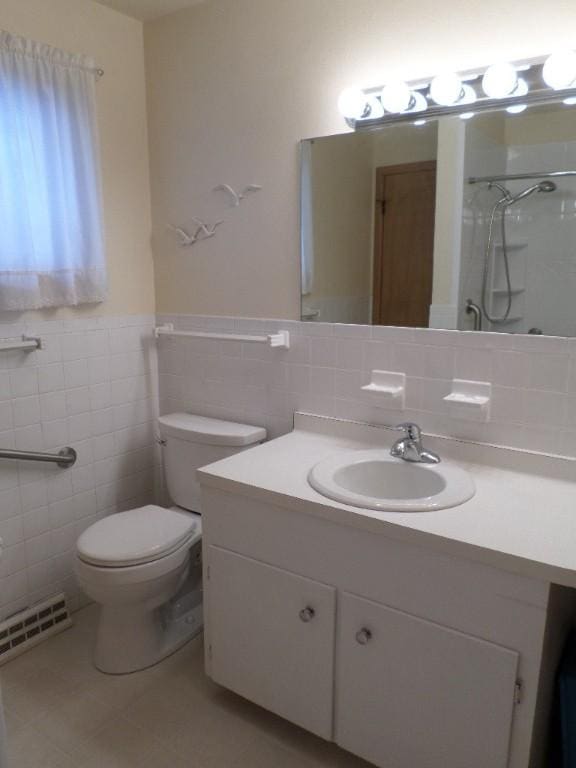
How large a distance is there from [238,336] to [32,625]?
4.33ft

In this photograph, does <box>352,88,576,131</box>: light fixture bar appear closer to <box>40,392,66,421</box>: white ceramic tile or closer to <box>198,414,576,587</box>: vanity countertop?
<box>198,414,576,587</box>: vanity countertop

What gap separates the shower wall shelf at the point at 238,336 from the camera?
2.15 meters

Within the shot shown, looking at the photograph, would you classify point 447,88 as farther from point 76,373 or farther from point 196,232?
point 76,373

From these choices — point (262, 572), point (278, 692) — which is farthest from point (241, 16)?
point (278, 692)

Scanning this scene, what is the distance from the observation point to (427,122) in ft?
5.81

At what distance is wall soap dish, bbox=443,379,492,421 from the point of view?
68.4 inches

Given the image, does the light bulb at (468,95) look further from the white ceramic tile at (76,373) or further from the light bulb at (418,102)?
the white ceramic tile at (76,373)

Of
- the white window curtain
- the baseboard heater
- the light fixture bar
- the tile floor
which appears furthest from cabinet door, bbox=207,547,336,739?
the light fixture bar

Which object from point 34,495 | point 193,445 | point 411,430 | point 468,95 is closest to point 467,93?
point 468,95

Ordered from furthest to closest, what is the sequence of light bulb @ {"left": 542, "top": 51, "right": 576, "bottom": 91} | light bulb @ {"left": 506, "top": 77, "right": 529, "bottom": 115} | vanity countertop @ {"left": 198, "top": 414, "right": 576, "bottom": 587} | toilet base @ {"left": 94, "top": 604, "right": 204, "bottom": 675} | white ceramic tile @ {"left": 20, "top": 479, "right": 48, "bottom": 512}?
white ceramic tile @ {"left": 20, "top": 479, "right": 48, "bottom": 512}, toilet base @ {"left": 94, "top": 604, "right": 204, "bottom": 675}, light bulb @ {"left": 506, "top": 77, "right": 529, "bottom": 115}, light bulb @ {"left": 542, "top": 51, "right": 576, "bottom": 91}, vanity countertop @ {"left": 198, "top": 414, "right": 576, "bottom": 587}

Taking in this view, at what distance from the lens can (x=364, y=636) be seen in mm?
1490

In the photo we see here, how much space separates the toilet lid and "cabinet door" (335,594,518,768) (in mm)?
700

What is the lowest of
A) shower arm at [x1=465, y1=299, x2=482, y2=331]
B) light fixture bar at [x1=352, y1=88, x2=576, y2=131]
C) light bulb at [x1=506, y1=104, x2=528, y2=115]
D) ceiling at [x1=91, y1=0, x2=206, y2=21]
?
shower arm at [x1=465, y1=299, x2=482, y2=331]

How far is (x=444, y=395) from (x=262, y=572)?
775mm
